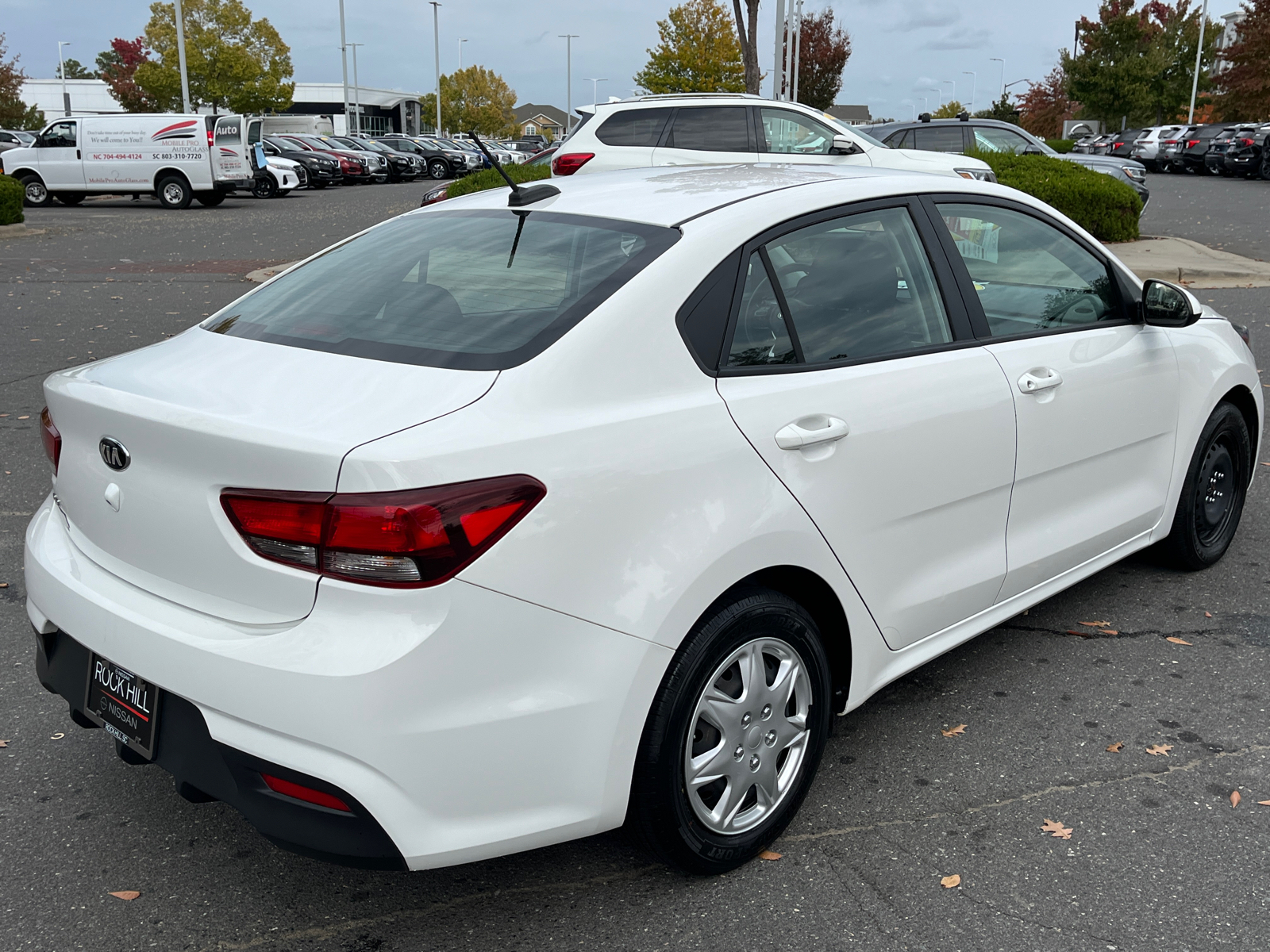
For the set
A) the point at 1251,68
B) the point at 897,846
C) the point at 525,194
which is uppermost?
the point at 1251,68

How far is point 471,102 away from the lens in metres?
107

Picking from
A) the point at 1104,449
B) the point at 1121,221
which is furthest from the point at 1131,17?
the point at 1104,449

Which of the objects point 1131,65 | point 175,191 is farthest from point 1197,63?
point 175,191

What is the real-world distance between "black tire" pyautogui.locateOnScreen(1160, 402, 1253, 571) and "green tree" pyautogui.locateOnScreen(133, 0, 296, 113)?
60973 mm

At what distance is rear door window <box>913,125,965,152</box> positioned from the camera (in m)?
17.1

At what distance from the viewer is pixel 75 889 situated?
2.74 metres

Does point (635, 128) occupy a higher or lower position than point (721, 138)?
higher

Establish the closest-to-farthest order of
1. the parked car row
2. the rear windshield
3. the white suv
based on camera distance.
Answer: the rear windshield, the white suv, the parked car row

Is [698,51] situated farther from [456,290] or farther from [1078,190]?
[456,290]

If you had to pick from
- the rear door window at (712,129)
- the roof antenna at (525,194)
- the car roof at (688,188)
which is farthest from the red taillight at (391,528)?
the rear door window at (712,129)

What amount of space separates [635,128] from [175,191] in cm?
1952

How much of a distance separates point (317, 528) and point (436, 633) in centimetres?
30

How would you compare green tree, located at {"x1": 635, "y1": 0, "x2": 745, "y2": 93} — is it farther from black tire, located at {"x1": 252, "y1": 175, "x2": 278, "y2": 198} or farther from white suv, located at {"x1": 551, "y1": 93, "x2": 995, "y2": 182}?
white suv, located at {"x1": 551, "y1": 93, "x2": 995, "y2": 182}

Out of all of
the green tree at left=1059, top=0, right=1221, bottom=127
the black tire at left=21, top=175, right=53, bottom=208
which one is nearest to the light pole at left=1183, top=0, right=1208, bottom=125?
the green tree at left=1059, top=0, right=1221, bottom=127
